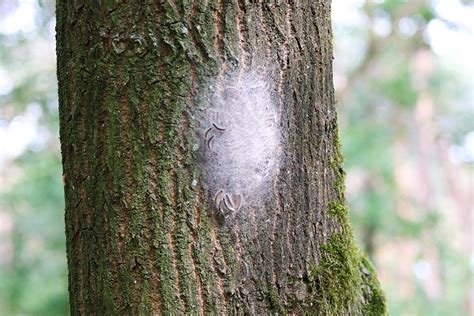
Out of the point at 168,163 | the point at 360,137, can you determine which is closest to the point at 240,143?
the point at 168,163

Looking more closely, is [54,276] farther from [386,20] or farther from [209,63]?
[209,63]

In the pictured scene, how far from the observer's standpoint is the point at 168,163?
3.52 ft

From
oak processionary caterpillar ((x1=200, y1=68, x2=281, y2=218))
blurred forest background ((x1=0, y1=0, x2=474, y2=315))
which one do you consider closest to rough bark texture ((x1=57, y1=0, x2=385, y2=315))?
oak processionary caterpillar ((x1=200, y1=68, x2=281, y2=218))

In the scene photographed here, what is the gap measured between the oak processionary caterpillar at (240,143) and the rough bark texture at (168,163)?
19mm

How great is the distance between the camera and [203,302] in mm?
1079

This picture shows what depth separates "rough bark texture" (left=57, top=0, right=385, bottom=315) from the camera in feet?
3.52

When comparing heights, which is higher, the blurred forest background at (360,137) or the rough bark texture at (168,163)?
the blurred forest background at (360,137)

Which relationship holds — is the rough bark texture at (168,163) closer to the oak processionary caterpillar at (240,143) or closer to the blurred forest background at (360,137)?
the oak processionary caterpillar at (240,143)

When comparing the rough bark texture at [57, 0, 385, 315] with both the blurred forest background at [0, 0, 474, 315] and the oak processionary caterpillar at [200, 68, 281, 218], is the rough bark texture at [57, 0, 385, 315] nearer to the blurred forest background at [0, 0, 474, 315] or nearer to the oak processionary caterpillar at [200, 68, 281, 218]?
the oak processionary caterpillar at [200, 68, 281, 218]

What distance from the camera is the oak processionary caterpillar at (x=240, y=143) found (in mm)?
1094

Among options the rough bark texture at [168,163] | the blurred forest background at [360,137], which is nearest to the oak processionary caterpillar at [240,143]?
the rough bark texture at [168,163]

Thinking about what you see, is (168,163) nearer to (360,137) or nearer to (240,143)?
(240,143)

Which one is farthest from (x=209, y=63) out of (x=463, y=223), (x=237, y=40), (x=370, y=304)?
(x=463, y=223)

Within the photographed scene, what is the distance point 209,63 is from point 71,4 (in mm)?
290
